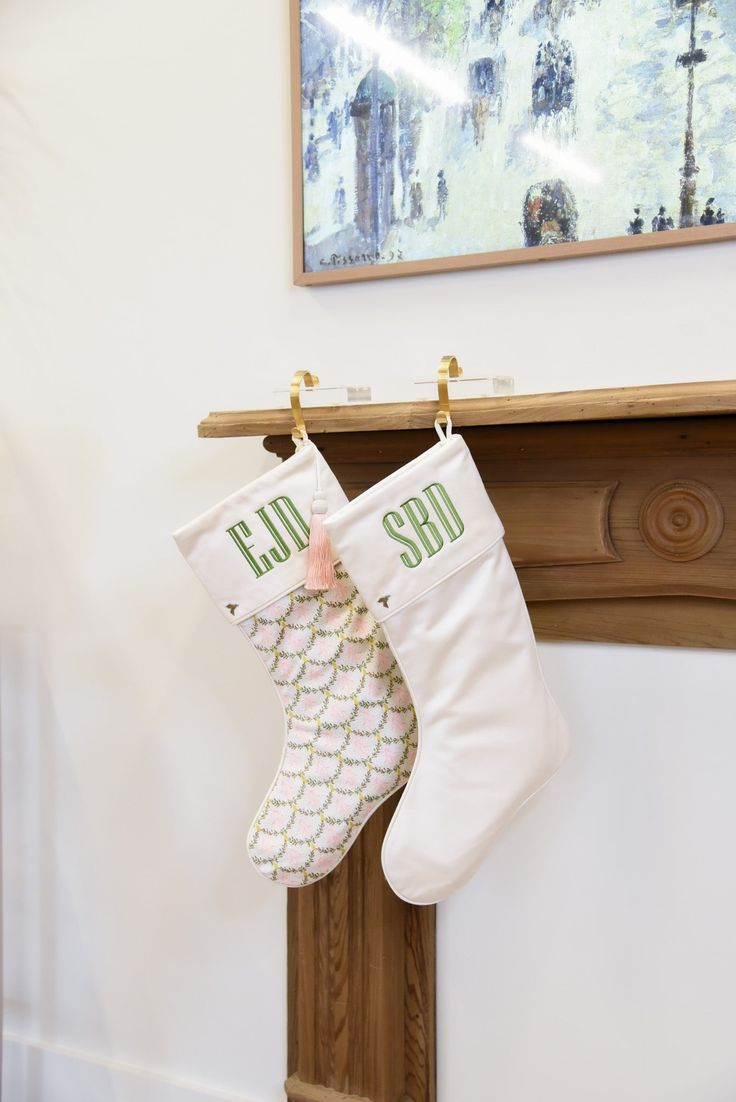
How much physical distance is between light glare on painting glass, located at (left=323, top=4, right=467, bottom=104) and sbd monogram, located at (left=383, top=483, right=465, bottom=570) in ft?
1.70

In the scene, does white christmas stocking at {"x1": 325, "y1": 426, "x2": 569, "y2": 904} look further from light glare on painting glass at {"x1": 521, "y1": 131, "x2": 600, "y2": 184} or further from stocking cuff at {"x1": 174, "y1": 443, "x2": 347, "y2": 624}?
light glare on painting glass at {"x1": 521, "y1": 131, "x2": 600, "y2": 184}

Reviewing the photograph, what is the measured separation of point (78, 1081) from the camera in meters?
1.44

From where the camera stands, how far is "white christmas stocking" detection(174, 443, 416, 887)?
996 mm

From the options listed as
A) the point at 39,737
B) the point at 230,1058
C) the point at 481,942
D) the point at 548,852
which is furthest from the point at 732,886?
the point at 39,737

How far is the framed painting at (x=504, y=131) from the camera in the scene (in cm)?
100

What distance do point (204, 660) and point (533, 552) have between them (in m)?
0.52

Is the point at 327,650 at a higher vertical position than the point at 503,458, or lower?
lower

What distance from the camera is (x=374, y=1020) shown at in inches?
46.7

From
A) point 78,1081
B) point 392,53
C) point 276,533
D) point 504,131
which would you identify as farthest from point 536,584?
point 78,1081

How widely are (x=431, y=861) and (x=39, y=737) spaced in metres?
0.79

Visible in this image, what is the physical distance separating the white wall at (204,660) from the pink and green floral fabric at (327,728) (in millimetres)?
246

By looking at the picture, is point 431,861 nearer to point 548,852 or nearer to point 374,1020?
point 548,852
